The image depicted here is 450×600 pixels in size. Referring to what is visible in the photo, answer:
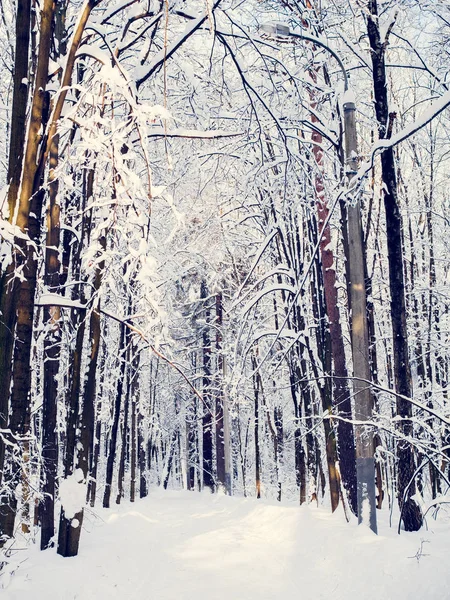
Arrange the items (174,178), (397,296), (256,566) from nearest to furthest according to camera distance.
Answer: (256,566) < (397,296) < (174,178)

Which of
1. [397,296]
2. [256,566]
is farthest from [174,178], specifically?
[256,566]

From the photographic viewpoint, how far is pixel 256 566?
760cm

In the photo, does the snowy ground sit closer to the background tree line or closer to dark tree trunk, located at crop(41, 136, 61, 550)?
dark tree trunk, located at crop(41, 136, 61, 550)

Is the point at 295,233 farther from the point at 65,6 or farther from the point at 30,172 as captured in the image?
the point at 30,172

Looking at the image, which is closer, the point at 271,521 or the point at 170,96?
the point at 170,96

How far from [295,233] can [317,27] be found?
6054mm

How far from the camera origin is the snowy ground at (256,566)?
5285 mm

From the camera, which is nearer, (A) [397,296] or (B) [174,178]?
(A) [397,296]

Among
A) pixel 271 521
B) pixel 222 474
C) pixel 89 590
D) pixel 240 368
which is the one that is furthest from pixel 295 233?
pixel 222 474

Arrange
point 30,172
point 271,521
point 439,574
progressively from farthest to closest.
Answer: point 271,521, point 439,574, point 30,172

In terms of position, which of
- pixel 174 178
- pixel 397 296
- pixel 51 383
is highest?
pixel 174 178

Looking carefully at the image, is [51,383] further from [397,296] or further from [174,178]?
[397,296]

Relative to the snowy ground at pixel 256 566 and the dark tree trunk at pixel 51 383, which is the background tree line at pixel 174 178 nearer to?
the dark tree trunk at pixel 51 383

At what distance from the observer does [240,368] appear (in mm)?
12625
